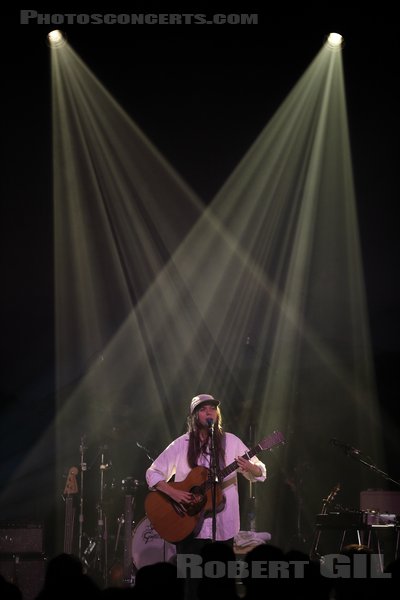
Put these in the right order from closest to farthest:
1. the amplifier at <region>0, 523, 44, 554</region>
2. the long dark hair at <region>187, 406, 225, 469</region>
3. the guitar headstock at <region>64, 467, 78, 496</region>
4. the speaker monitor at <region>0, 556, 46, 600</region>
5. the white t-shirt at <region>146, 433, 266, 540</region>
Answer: the white t-shirt at <region>146, 433, 266, 540</region>, the long dark hair at <region>187, 406, 225, 469</region>, the speaker monitor at <region>0, 556, 46, 600</region>, the amplifier at <region>0, 523, 44, 554</region>, the guitar headstock at <region>64, 467, 78, 496</region>

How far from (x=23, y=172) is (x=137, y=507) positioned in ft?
17.2

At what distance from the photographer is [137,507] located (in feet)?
39.5

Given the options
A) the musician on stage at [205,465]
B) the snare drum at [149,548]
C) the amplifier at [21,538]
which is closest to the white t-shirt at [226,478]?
the musician on stage at [205,465]

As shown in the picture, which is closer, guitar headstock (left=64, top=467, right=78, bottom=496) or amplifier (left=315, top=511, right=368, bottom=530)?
amplifier (left=315, top=511, right=368, bottom=530)

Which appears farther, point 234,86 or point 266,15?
point 234,86

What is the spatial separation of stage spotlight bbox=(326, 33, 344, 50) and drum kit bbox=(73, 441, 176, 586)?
586 cm

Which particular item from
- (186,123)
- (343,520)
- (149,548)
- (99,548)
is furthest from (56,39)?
(99,548)

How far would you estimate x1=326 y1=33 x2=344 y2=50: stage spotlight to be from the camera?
1000 cm

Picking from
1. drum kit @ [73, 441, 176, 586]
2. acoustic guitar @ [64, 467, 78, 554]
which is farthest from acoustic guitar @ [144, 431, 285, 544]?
acoustic guitar @ [64, 467, 78, 554]

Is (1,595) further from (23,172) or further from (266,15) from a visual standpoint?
(23,172)

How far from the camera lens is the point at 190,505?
7.36 meters

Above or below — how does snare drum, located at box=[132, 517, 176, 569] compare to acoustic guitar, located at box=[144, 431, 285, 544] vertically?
below

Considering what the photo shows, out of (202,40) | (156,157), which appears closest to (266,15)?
(202,40)

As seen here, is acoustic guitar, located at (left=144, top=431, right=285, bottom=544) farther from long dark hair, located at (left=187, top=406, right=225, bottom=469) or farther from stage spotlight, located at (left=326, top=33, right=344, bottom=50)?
stage spotlight, located at (left=326, top=33, right=344, bottom=50)
